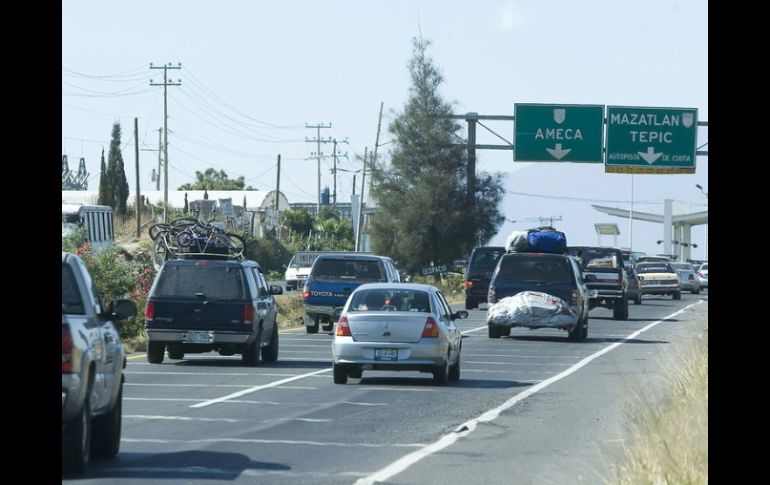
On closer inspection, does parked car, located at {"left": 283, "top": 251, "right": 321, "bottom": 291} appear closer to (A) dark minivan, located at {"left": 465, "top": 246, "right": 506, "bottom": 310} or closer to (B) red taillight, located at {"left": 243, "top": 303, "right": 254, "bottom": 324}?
(A) dark minivan, located at {"left": 465, "top": 246, "right": 506, "bottom": 310}

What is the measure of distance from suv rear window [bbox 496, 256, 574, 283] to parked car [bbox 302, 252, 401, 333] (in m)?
2.89

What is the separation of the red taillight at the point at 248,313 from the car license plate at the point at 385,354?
3.84 m

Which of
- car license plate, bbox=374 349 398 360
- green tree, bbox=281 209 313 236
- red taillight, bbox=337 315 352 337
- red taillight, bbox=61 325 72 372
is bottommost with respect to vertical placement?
car license plate, bbox=374 349 398 360

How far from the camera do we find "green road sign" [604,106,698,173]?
50562 mm

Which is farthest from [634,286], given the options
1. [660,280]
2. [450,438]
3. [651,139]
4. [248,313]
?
[450,438]

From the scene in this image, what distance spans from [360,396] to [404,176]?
188ft

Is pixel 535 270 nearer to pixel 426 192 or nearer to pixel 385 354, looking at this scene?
pixel 385 354

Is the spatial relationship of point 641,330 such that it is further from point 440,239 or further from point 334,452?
point 440,239

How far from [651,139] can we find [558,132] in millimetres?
3061

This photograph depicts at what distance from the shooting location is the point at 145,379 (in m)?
22.9

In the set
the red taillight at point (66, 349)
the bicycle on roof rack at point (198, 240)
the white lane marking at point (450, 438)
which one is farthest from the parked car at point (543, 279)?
the red taillight at point (66, 349)

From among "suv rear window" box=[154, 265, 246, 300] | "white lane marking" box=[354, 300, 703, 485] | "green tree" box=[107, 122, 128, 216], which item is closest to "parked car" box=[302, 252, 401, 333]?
"white lane marking" box=[354, 300, 703, 485]

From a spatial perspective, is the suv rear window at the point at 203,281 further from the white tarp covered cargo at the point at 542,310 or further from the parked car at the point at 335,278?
the white tarp covered cargo at the point at 542,310

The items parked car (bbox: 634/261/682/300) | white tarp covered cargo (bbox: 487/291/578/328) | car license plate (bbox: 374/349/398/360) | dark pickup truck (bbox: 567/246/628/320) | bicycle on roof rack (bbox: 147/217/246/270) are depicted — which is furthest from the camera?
parked car (bbox: 634/261/682/300)
